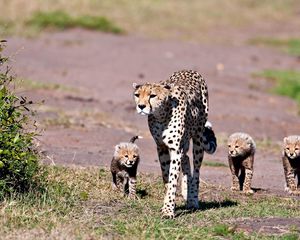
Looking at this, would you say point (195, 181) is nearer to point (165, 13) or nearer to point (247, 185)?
point (247, 185)

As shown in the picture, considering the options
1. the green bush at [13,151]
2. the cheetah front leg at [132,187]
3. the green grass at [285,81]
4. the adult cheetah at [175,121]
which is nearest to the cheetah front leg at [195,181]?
the adult cheetah at [175,121]

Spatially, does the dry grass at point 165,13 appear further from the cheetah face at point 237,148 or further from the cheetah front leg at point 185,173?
the cheetah front leg at point 185,173

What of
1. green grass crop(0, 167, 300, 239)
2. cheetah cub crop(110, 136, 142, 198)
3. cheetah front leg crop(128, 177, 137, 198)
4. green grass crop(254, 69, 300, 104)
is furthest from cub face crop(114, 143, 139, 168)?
green grass crop(254, 69, 300, 104)

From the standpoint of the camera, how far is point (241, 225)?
9148 millimetres

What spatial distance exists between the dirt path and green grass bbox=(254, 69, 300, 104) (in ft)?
1.56

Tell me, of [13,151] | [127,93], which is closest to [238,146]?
[13,151]

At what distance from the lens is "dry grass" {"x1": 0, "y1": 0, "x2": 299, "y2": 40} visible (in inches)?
1284

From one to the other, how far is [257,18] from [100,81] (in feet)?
58.1

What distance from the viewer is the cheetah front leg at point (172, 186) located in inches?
374

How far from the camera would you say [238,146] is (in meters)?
12.1

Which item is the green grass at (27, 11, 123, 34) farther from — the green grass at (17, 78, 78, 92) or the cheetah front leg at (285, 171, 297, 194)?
the cheetah front leg at (285, 171, 297, 194)

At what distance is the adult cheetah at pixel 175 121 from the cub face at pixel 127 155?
27.3 inches

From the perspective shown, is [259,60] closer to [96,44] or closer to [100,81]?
[96,44]

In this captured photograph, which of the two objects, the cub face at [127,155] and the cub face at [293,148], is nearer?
the cub face at [127,155]
